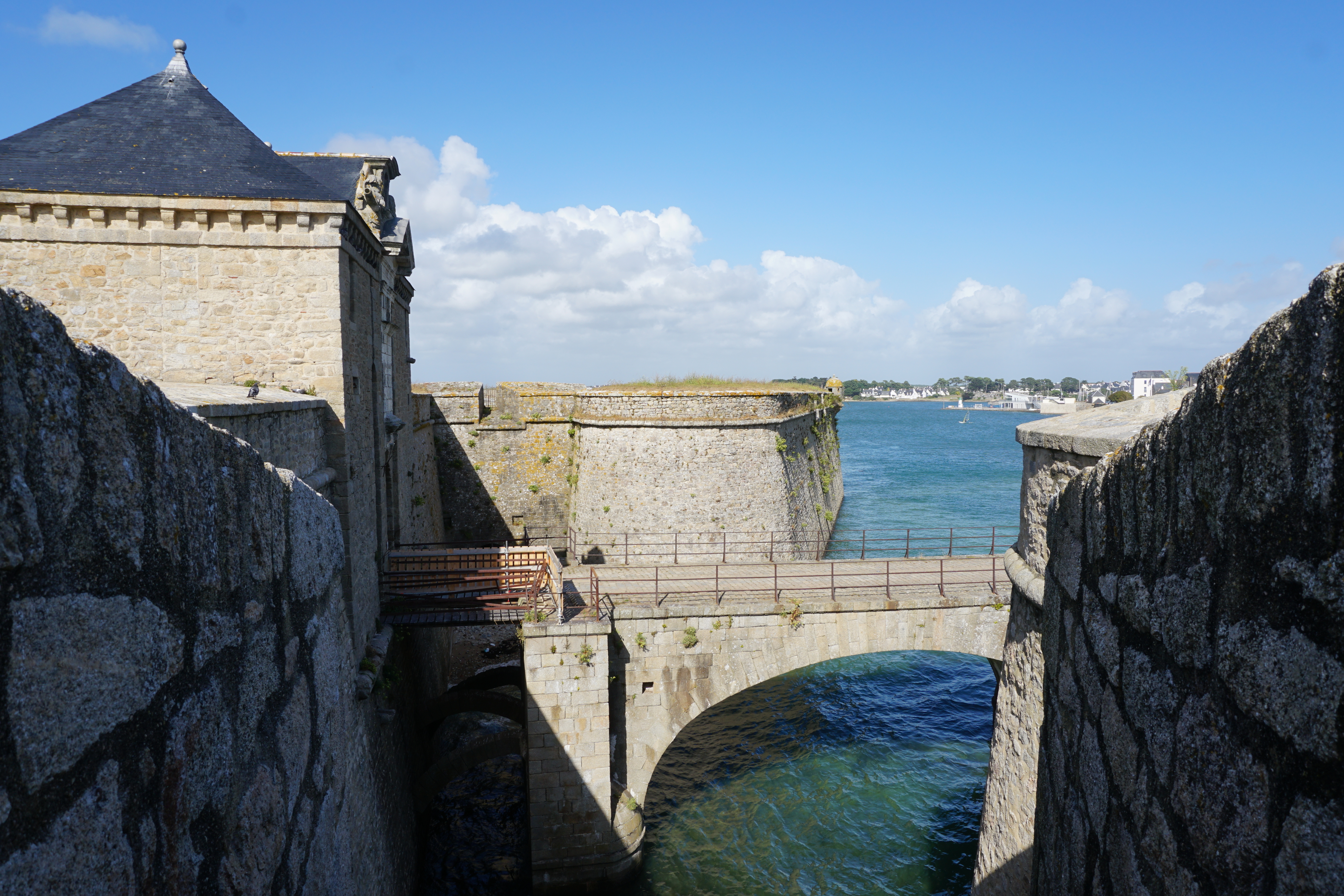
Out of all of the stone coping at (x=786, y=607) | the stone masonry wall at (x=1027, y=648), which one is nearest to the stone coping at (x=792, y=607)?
the stone coping at (x=786, y=607)

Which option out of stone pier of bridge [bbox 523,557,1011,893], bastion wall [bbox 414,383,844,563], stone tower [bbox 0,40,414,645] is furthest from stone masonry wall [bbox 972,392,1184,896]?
bastion wall [bbox 414,383,844,563]

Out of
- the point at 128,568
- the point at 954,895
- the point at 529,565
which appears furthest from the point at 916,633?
the point at 128,568

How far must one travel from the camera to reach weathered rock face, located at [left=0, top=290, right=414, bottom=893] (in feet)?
3.98

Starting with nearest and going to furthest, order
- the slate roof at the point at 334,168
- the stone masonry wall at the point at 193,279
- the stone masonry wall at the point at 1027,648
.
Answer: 1. the stone masonry wall at the point at 1027,648
2. the stone masonry wall at the point at 193,279
3. the slate roof at the point at 334,168

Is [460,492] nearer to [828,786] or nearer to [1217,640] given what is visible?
[828,786]

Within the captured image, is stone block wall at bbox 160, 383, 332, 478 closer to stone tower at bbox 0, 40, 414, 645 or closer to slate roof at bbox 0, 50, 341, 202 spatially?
stone tower at bbox 0, 40, 414, 645

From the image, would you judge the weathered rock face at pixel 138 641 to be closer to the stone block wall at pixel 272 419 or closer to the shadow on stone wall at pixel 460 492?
the stone block wall at pixel 272 419

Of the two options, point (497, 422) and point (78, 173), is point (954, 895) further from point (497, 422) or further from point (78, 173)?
point (497, 422)

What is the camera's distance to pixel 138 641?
1481mm

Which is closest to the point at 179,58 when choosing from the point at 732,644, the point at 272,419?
the point at 272,419

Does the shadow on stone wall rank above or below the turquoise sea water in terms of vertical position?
above

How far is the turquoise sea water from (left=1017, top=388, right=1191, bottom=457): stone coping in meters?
8.97

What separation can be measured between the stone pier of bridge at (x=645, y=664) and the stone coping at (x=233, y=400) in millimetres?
4905

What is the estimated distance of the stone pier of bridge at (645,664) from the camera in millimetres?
11930
